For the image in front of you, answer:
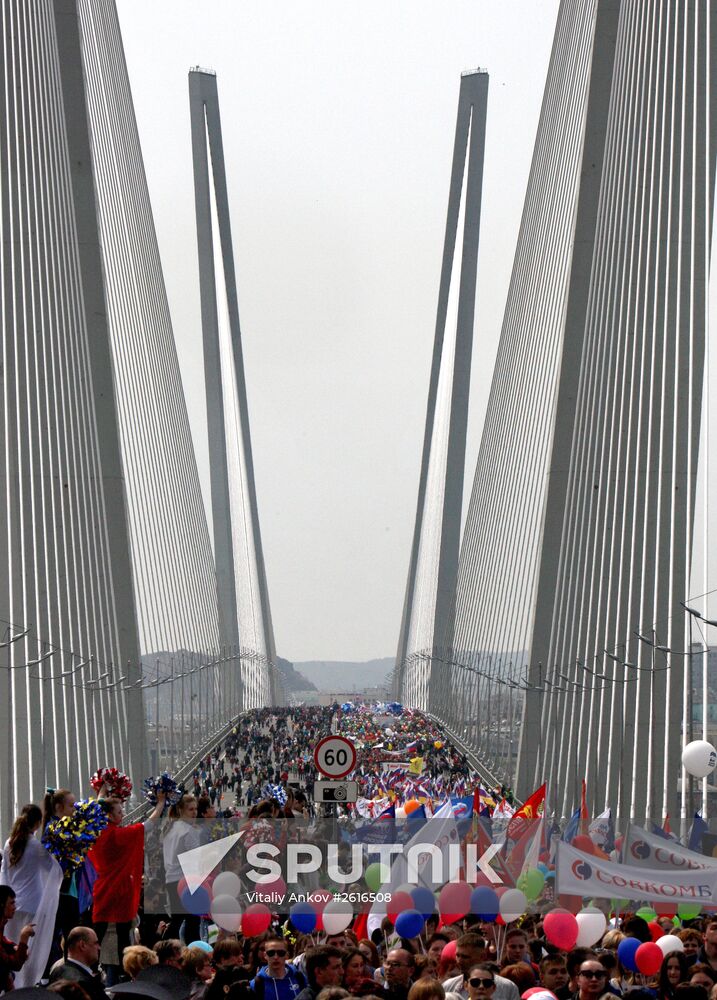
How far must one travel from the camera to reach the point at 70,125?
25.6m

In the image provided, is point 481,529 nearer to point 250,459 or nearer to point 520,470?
point 520,470

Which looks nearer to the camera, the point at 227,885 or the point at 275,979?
the point at 275,979

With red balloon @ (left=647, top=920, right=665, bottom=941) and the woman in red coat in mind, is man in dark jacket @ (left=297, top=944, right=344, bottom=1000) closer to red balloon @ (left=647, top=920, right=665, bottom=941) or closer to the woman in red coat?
red balloon @ (left=647, top=920, right=665, bottom=941)

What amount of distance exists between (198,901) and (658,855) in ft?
8.56

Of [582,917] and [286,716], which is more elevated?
[582,917]

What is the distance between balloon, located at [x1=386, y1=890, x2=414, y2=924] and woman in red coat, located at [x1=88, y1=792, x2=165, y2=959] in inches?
51.4

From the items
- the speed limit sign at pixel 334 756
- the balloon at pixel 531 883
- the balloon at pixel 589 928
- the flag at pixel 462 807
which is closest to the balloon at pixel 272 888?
the balloon at pixel 589 928

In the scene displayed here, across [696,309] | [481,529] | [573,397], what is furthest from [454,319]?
[696,309]

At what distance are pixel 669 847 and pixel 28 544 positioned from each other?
505 inches

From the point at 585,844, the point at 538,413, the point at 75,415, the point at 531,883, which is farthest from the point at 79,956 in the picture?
the point at 538,413

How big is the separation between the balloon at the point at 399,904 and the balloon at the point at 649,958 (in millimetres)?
1663

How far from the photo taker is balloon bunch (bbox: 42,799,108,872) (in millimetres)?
8375

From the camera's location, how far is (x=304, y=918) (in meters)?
8.48

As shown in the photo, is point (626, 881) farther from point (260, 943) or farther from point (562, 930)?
point (260, 943)
